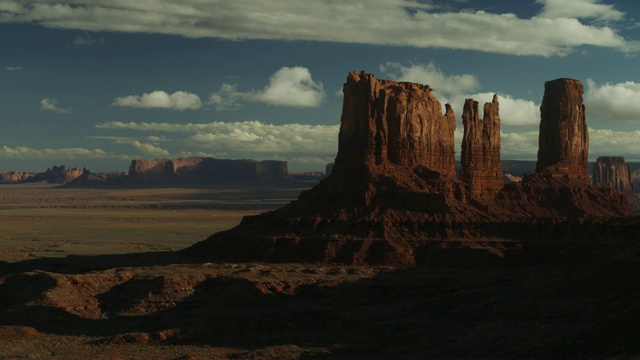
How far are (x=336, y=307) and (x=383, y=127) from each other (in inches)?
1769

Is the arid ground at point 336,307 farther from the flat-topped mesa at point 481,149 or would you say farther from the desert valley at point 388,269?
the flat-topped mesa at point 481,149

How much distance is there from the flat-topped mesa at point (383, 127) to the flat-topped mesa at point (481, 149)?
55.6 feet

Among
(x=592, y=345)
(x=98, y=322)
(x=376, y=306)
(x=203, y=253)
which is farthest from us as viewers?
(x=203, y=253)

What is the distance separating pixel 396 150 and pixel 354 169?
779 cm

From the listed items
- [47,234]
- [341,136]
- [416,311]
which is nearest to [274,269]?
[416,311]

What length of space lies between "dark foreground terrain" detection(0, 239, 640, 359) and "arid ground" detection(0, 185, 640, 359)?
0.15m

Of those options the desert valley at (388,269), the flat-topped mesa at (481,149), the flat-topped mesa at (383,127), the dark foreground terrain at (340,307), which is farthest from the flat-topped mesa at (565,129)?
the dark foreground terrain at (340,307)

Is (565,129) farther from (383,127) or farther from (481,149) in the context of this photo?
(383,127)

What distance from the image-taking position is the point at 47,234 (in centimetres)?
19375

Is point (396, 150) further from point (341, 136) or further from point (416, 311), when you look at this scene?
Answer: point (416, 311)

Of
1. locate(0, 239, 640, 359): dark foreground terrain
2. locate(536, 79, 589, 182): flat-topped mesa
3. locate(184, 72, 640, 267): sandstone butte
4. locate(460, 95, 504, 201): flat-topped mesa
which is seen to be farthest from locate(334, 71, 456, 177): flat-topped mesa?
locate(536, 79, 589, 182): flat-topped mesa

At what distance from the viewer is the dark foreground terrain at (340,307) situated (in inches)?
2381

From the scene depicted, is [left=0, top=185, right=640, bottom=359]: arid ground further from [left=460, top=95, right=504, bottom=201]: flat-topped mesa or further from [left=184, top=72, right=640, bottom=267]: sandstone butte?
[left=460, top=95, right=504, bottom=201]: flat-topped mesa

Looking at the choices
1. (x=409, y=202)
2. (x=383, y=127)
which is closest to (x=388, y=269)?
(x=409, y=202)
